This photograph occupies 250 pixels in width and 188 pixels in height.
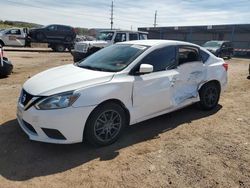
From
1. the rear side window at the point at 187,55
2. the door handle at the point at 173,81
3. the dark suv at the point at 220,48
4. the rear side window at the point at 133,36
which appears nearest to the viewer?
the door handle at the point at 173,81

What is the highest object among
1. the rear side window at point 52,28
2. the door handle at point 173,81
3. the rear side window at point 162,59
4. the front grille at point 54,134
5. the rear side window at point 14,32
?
the rear side window at point 52,28

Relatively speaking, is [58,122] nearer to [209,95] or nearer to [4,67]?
[209,95]

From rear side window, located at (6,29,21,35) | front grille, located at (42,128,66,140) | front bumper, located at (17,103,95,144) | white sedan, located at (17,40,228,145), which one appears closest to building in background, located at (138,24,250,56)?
rear side window, located at (6,29,21,35)

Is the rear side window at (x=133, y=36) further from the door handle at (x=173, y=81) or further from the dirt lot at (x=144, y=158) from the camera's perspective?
the door handle at (x=173, y=81)

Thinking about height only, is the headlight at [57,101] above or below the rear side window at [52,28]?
below

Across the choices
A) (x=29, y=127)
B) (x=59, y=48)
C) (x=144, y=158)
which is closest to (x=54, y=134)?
(x=29, y=127)

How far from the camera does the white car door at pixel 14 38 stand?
2388 centimetres

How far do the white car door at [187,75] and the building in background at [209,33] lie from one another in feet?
100

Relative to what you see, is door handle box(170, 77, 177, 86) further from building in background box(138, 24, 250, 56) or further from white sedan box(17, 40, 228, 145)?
building in background box(138, 24, 250, 56)

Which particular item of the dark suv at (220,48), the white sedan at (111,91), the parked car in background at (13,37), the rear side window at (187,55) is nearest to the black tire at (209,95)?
the white sedan at (111,91)

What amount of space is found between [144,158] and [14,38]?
76.3ft

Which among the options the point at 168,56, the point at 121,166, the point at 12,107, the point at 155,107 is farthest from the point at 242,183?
the point at 12,107

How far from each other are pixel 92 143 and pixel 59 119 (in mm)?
699

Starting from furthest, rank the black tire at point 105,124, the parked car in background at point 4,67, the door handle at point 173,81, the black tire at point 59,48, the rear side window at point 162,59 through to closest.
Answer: the black tire at point 59,48 → the parked car in background at point 4,67 → the door handle at point 173,81 → the rear side window at point 162,59 → the black tire at point 105,124
